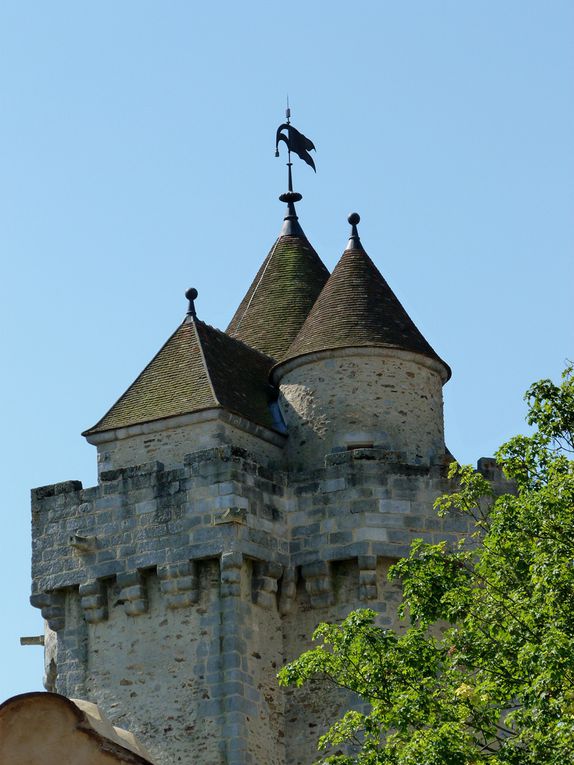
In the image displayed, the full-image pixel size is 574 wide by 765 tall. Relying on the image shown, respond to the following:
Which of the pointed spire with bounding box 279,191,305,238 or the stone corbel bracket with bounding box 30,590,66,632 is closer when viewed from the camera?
the stone corbel bracket with bounding box 30,590,66,632

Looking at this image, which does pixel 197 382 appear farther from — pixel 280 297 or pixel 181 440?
pixel 280 297

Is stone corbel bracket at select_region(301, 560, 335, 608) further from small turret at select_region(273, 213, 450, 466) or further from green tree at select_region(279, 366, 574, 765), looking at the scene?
green tree at select_region(279, 366, 574, 765)

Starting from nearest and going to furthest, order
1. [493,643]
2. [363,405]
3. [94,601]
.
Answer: [493,643], [94,601], [363,405]

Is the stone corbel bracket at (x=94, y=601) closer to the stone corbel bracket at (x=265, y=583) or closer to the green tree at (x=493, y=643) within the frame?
the stone corbel bracket at (x=265, y=583)

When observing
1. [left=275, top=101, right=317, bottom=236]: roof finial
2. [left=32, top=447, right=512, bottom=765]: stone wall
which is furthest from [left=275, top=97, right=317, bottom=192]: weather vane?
[left=32, top=447, right=512, bottom=765]: stone wall

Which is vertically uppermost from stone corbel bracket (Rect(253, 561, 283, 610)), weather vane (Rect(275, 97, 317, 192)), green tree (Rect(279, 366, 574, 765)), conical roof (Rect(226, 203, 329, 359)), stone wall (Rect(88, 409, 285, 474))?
weather vane (Rect(275, 97, 317, 192))

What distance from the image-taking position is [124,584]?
74.0 ft

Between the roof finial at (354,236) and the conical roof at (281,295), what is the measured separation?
106cm

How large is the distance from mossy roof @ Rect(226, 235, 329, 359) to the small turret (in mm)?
1551

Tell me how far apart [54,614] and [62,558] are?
2.24 feet

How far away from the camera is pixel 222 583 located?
21.8 meters

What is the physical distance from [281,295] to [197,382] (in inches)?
118

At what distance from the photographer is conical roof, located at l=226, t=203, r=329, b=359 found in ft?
85.1

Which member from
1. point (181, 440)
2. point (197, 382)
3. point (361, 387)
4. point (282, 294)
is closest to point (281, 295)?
point (282, 294)
